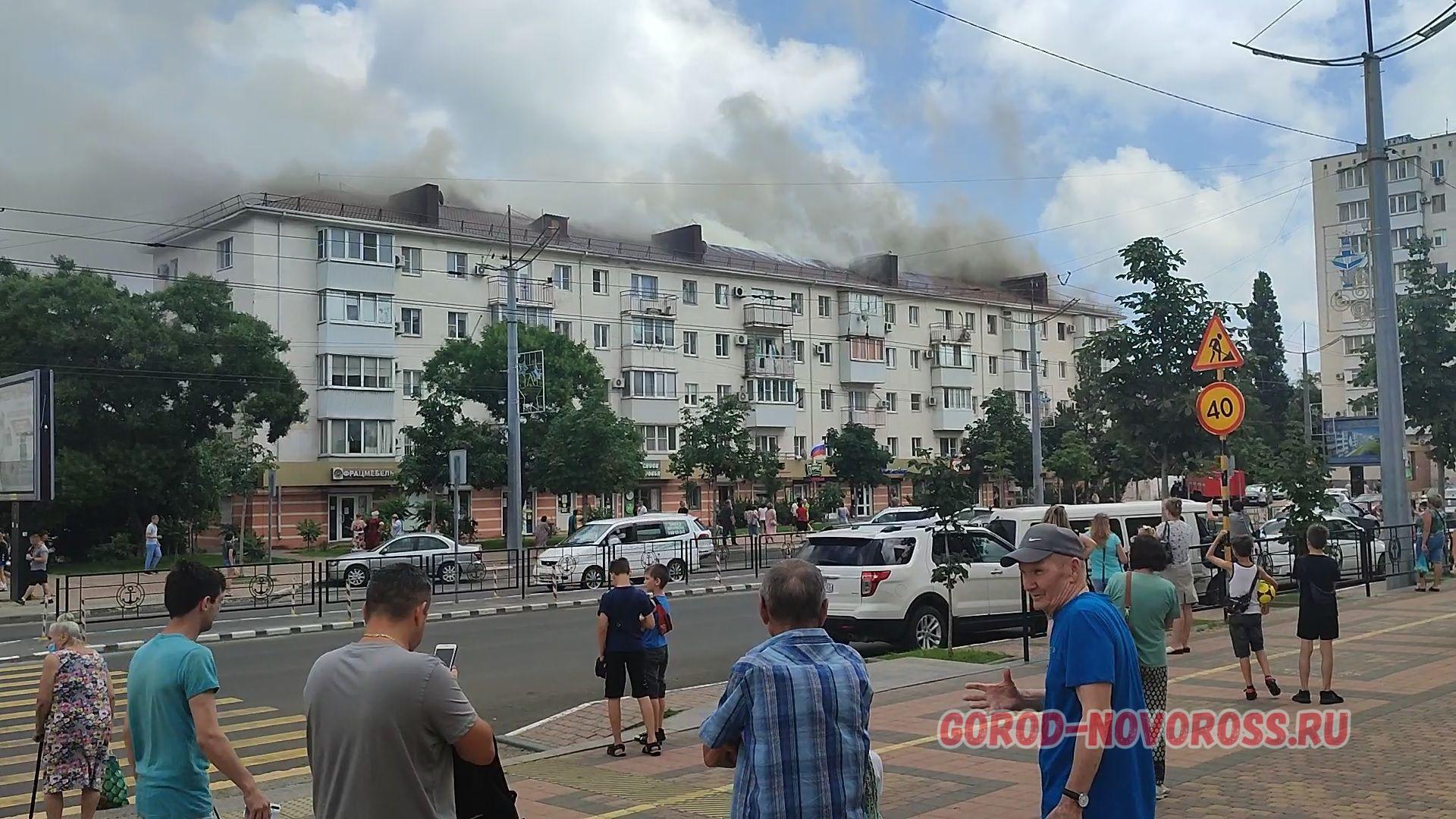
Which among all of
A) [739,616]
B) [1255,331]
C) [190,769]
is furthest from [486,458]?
[1255,331]

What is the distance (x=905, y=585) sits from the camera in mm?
15469

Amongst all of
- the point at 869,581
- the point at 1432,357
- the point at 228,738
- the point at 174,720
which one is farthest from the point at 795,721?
the point at 1432,357

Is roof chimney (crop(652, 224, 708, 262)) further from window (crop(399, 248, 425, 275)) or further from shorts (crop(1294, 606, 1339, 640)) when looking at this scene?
shorts (crop(1294, 606, 1339, 640))

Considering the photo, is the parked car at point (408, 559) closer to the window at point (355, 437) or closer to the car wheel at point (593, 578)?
the car wheel at point (593, 578)

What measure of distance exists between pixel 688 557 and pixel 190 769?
2686 centimetres

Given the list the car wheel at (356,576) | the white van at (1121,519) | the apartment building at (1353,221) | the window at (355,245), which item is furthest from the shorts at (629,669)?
the apartment building at (1353,221)

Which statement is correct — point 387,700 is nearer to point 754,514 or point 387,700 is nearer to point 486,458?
point 754,514

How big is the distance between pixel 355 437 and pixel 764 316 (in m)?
24.4

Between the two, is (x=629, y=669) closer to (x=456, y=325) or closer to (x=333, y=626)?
(x=333, y=626)

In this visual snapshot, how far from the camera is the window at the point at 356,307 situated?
53750 mm

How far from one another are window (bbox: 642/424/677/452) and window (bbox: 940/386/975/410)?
21.2m

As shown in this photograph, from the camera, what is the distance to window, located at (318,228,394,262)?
54.0 meters

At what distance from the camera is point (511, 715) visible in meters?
12.4

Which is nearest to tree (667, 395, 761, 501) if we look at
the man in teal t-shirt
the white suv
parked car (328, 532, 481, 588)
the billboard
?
parked car (328, 532, 481, 588)
